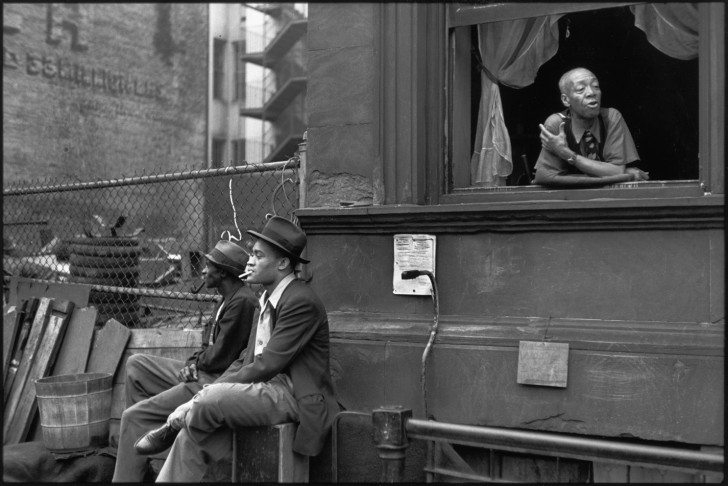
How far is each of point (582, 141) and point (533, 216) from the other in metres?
0.72

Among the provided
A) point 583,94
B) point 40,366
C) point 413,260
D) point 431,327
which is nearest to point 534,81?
point 583,94

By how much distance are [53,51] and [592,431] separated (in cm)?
2350

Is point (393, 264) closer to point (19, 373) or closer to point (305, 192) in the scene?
point (305, 192)

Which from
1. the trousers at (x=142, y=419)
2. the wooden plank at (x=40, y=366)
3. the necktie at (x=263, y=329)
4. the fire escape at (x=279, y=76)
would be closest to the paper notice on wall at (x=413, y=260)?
the necktie at (x=263, y=329)

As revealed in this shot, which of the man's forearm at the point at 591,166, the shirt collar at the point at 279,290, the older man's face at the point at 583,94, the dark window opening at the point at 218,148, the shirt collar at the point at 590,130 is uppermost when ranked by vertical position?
the dark window opening at the point at 218,148

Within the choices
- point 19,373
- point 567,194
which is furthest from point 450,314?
point 19,373

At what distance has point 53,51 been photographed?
2402 cm

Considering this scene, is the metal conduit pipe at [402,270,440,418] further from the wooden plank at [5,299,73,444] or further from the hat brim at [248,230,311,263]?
the wooden plank at [5,299,73,444]

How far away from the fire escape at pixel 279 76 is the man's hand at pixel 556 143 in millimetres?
28290

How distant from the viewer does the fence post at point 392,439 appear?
151 inches

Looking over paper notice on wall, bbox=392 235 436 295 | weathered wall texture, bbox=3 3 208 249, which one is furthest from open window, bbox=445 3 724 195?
weathered wall texture, bbox=3 3 208 249

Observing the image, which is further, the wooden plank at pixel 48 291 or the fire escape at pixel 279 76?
the fire escape at pixel 279 76

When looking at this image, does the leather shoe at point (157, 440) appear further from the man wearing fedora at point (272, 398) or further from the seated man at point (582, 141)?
the seated man at point (582, 141)

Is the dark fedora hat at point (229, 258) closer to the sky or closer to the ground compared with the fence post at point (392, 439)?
closer to the sky
